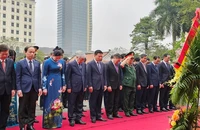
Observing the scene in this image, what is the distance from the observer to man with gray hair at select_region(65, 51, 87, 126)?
16.1 feet

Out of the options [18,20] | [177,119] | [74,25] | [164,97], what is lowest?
[164,97]

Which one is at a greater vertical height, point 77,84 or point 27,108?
point 77,84

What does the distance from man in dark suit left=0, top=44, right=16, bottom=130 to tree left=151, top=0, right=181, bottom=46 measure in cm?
2028

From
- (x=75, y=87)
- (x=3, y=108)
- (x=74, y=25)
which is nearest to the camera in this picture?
(x=3, y=108)

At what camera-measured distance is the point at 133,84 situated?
5.95 m

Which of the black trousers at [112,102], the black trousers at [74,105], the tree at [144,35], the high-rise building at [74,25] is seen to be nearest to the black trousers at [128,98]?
the black trousers at [112,102]

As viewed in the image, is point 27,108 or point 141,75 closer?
point 27,108

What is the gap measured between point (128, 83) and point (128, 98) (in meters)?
0.34

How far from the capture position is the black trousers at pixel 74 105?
492 centimetres

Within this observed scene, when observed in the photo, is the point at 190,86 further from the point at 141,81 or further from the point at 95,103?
the point at 141,81

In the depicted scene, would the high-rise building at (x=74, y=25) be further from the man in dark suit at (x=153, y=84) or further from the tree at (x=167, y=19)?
the man in dark suit at (x=153, y=84)

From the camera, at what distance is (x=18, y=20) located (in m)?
68.9

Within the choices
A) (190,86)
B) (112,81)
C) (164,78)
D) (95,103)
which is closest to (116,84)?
(112,81)

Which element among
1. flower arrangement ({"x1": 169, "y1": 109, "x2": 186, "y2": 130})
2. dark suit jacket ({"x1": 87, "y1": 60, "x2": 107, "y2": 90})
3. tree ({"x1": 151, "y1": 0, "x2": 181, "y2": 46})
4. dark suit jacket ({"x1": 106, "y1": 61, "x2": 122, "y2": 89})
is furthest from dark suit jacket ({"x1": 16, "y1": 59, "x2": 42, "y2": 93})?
tree ({"x1": 151, "y1": 0, "x2": 181, "y2": 46})
